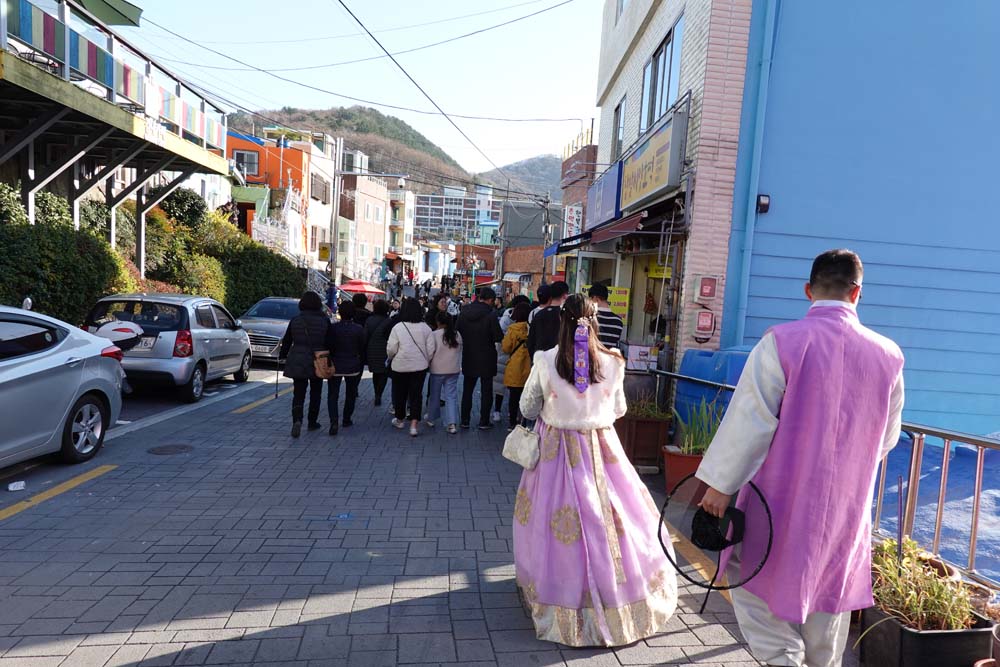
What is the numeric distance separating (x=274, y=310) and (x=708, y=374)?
1136 centimetres

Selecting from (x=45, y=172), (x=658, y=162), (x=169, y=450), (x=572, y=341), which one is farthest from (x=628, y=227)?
(x=45, y=172)

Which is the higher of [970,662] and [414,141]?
[414,141]

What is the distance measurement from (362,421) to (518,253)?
25607mm

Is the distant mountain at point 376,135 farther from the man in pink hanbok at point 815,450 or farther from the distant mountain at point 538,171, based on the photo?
the man in pink hanbok at point 815,450

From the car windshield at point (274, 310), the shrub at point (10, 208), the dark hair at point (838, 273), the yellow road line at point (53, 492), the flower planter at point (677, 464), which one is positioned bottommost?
the yellow road line at point (53, 492)

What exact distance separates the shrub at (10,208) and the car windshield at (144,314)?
295 centimetres

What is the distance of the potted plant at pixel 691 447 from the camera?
19.9 feet

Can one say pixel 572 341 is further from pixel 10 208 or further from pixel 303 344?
pixel 10 208

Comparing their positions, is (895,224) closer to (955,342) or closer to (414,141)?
(955,342)

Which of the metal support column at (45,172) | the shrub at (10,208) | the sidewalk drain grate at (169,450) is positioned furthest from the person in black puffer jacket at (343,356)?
the metal support column at (45,172)

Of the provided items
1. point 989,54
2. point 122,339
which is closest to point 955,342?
point 989,54

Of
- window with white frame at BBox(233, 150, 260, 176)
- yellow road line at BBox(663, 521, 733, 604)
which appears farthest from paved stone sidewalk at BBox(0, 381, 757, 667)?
window with white frame at BBox(233, 150, 260, 176)

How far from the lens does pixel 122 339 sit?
952 centimetres

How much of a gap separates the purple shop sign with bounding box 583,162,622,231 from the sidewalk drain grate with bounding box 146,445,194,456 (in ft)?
25.9
